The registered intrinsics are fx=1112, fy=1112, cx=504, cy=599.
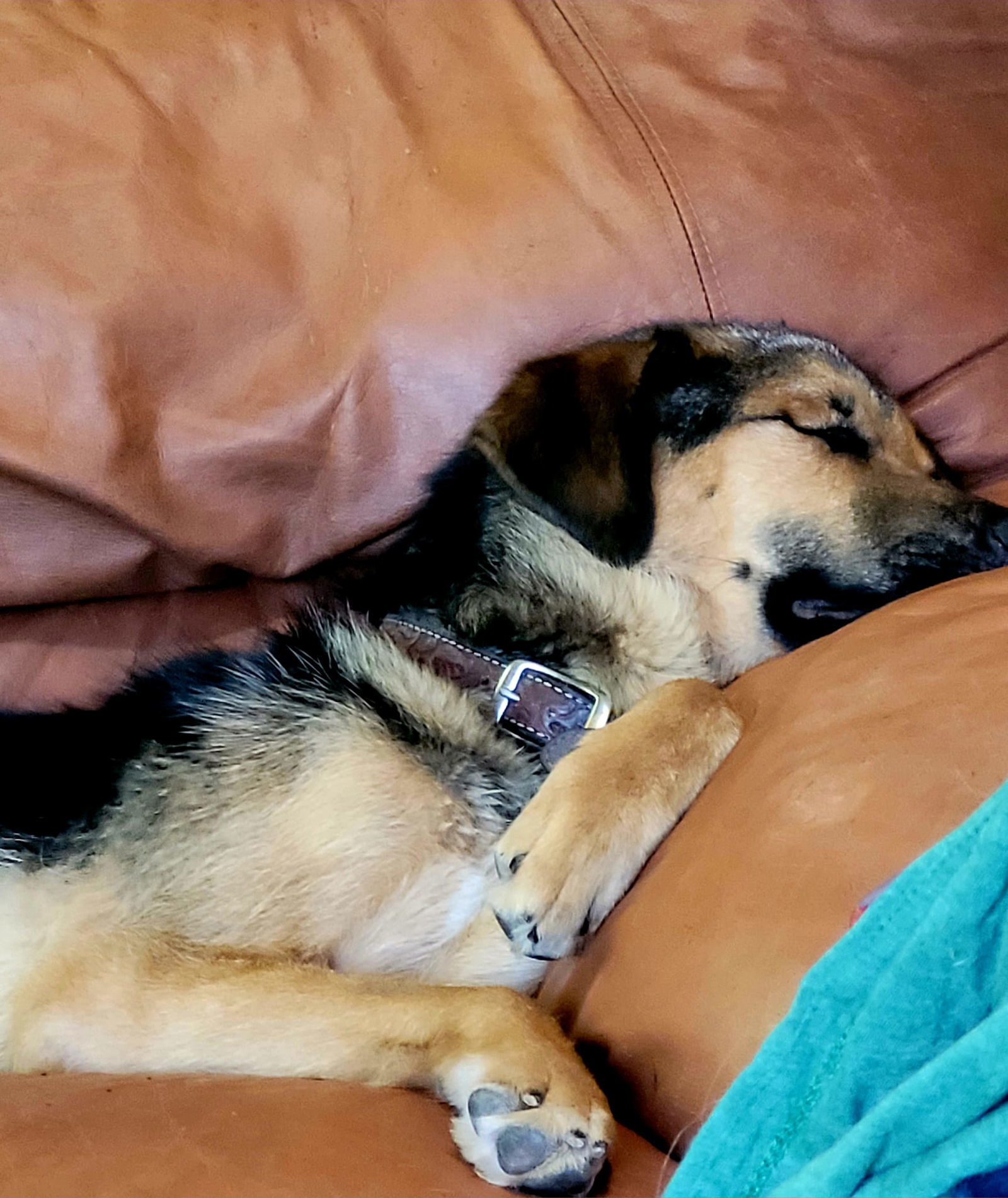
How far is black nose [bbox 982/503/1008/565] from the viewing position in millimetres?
1710

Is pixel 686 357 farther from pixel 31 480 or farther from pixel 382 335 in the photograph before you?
pixel 31 480

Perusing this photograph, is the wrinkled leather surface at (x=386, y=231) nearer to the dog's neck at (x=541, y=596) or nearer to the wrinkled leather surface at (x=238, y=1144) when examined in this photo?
the dog's neck at (x=541, y=596)

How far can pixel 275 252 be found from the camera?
6.02ft

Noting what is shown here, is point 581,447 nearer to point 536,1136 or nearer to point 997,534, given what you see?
point 997,534

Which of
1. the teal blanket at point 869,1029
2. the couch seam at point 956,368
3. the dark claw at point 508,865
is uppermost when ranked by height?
the couch seam at point 956,368

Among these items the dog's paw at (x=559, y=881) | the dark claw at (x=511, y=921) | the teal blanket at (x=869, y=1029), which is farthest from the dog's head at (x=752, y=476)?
the teal blanket at (x=869, y=1029)

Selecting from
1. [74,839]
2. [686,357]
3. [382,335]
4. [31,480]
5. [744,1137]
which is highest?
[686,357]

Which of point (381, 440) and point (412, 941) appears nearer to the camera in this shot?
point (412, 941)

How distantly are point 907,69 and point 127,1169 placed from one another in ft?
7.04

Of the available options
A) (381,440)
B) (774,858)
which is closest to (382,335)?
(381,440)

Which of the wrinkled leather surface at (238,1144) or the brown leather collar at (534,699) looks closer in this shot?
the wrinkled leather surface at (238,1144)

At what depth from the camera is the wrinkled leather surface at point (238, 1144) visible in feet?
A: 3.34

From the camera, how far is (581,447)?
1.69 m

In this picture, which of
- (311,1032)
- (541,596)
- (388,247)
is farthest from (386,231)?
(311,1032)
